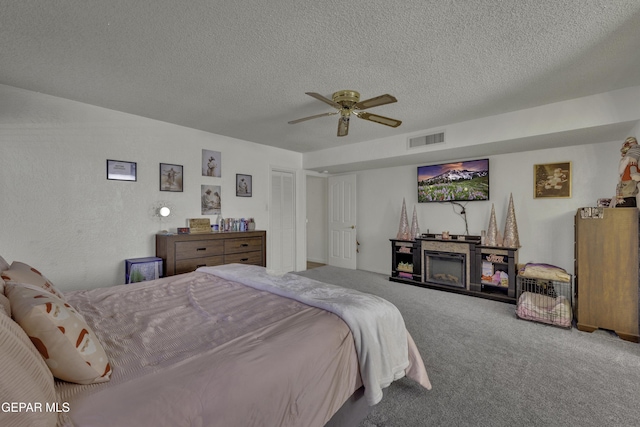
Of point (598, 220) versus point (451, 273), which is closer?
point (598, 220)

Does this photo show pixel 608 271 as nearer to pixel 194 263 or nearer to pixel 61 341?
pixel 61 341

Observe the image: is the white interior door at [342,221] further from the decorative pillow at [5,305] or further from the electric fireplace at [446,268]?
the decorative pillow at [5,305]

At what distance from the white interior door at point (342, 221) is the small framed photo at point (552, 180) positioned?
3.14 meters

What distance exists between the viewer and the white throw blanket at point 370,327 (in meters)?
1.51

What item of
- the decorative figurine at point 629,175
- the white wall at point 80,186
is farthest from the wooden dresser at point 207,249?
the decorative figurine at point 629,175

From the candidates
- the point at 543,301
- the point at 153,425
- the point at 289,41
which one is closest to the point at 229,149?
the point at 289,41

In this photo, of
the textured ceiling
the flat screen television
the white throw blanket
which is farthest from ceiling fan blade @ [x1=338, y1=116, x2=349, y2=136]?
the flat screen television

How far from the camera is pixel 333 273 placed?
18.3ft

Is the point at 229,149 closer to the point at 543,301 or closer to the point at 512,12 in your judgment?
the point at 512,12

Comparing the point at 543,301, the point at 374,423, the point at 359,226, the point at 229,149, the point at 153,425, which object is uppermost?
the point at 229,149

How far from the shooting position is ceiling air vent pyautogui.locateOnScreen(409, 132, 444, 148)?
3.94 m

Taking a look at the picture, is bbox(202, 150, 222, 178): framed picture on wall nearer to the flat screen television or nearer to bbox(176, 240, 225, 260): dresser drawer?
bbox(176, 240, 225, 260): dresser drawer

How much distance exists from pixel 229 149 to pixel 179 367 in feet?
13.1

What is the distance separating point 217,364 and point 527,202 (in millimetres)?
4658
